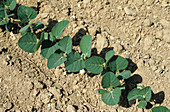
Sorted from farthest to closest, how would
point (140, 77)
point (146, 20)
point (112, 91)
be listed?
point (146, 20) → point (140, 77) → point (112, 91)

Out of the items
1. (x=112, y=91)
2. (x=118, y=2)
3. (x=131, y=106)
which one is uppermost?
(x=118, y=2)

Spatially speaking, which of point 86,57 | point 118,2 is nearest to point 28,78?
point 86,57

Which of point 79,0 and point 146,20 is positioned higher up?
point 79,0

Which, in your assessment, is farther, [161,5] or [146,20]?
[161,5]

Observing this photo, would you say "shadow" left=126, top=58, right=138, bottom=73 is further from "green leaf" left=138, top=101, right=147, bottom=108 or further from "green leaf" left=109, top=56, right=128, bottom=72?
"green leaf" left=138, top=101, right=147, bottom=108

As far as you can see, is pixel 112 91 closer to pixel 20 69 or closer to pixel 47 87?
pixel 47 87

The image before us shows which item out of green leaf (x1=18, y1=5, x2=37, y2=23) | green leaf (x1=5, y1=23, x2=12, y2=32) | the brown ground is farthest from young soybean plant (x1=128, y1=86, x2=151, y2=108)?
green leaf (x1=5, y1=23, x2=12, y2=32)

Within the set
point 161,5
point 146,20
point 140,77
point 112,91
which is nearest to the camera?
point 112,91
